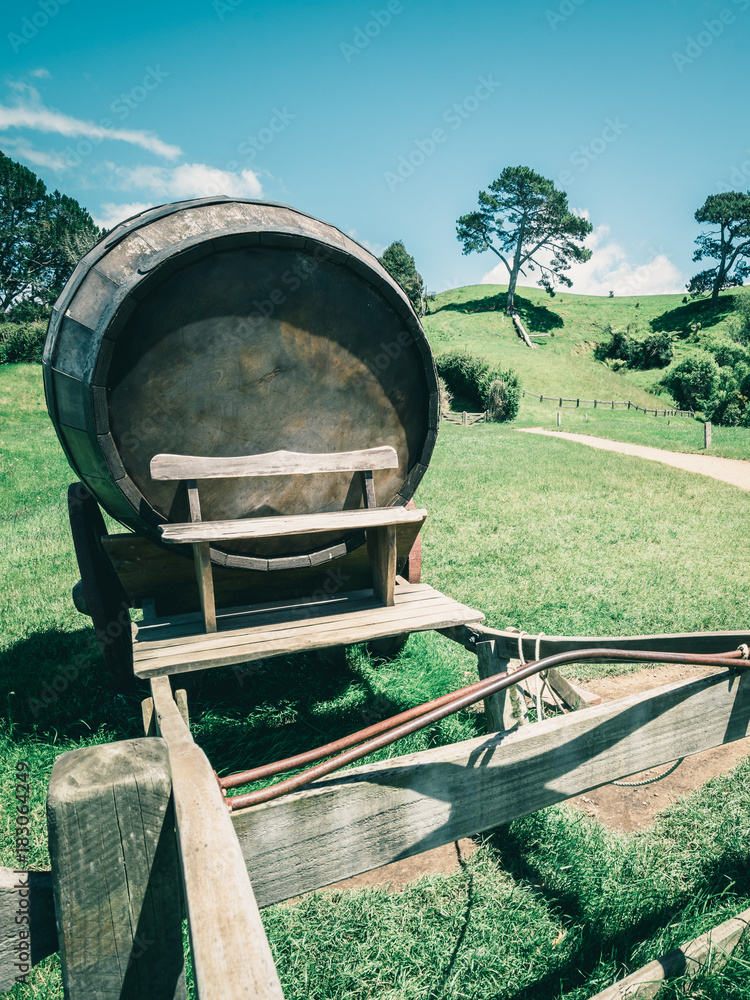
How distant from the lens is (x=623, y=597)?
5.98 metres

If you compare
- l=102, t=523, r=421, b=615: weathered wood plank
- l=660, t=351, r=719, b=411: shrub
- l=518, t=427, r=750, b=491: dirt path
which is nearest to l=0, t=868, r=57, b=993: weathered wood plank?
l=102, t=523, r=421, b=615: weathered wood plank

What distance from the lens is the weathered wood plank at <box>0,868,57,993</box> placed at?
98cm

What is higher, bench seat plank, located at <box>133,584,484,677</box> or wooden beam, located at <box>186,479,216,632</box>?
wooden beam, located at <box>186,479,216,632</box>

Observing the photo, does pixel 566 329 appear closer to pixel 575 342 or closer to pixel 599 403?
pixel 575 342

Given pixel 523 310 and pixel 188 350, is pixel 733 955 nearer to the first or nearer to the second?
pixel 188 350

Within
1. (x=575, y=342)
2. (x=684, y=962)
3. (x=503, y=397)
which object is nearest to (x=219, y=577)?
(x=684, y=962)

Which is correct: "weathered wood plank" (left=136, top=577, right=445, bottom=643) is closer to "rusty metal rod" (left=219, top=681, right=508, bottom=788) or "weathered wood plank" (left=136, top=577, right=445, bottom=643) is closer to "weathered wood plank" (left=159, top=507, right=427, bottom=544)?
"weathered wood plank" (left=159, top=507, right=427, bottom=544)

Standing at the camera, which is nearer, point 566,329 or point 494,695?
point 494,695

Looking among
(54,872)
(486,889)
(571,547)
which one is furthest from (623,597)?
(54,872)

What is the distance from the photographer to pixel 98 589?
3.48 metres

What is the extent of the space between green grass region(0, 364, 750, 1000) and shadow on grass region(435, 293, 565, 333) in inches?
2300

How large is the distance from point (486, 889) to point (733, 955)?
A: 36.9 inches

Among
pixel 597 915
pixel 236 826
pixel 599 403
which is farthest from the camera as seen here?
pixel 599 403

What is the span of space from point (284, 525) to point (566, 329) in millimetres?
65859
